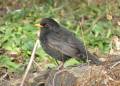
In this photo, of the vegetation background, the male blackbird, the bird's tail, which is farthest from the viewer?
the vegetation background

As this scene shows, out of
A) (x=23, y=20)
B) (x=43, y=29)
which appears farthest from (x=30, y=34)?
(x=43, y=29)

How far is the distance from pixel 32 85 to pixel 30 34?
3.73m

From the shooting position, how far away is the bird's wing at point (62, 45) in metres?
10.4

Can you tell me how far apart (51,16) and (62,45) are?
409cm

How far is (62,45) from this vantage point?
1055cm

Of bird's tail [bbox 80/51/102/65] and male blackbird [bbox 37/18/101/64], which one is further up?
male blackbird [bbox 37/18/101/64]

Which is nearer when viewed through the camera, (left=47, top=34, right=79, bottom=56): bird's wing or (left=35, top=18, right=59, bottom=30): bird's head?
(left=47, top=34, right=79, bottom=56): bird's wing

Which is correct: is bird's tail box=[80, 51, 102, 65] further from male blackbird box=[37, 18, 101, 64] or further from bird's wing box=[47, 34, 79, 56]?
bird's wing box=[47, 34, 79, 56]

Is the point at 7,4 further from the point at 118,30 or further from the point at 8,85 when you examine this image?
the point at 8,85

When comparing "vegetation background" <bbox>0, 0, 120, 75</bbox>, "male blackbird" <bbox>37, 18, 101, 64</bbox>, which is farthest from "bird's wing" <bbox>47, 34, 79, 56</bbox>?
"vegetation background" <bbox>0, 0, 120, 75</bbox>

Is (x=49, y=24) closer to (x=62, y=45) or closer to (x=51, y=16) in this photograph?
(x=62, y=45)

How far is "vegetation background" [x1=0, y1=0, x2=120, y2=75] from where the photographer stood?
39.8 feet

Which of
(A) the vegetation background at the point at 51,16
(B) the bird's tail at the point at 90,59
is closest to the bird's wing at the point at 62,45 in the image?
(B) the bird's tail at the point at 90,59

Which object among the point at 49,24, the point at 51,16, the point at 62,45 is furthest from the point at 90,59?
the point at 51,16
